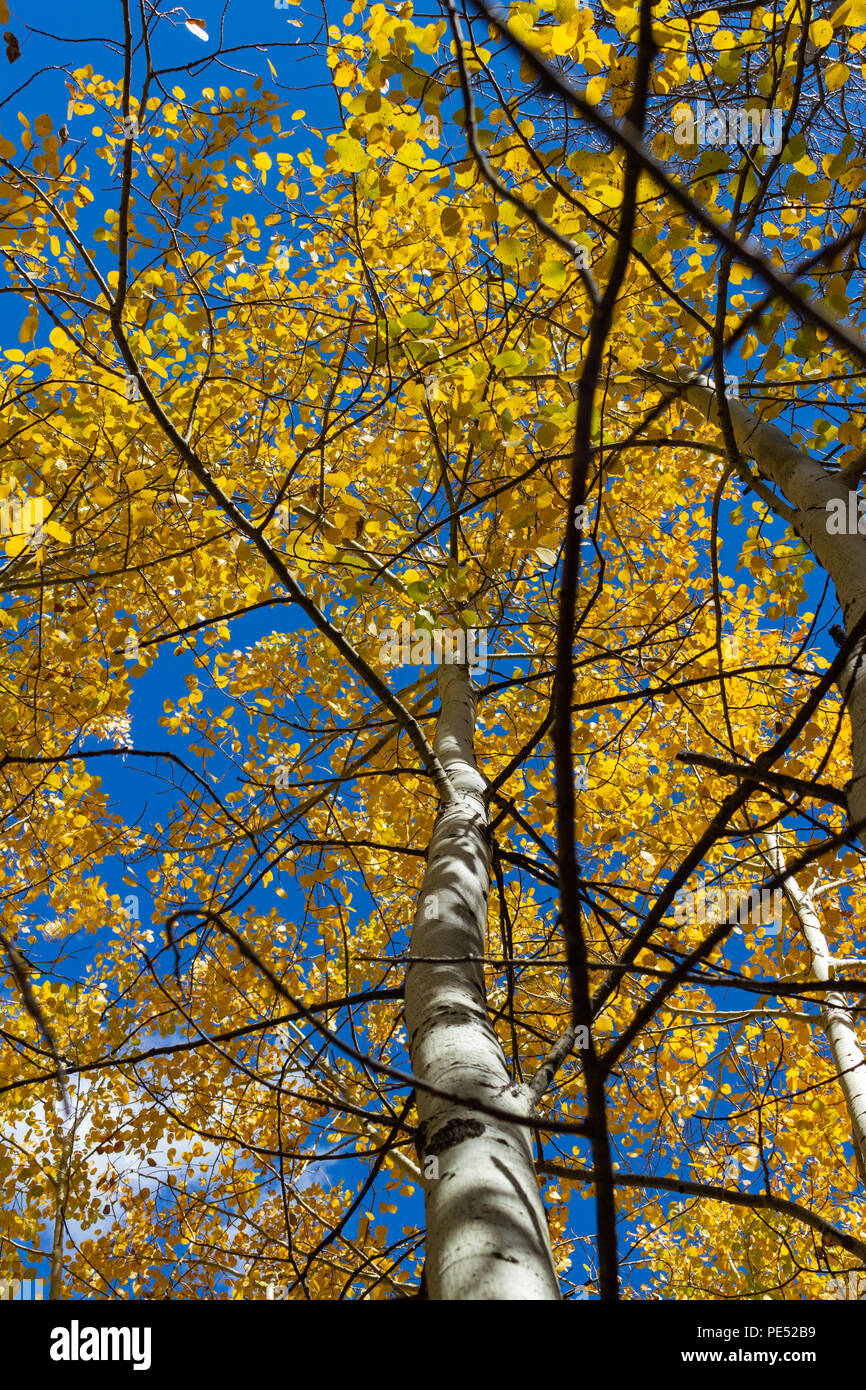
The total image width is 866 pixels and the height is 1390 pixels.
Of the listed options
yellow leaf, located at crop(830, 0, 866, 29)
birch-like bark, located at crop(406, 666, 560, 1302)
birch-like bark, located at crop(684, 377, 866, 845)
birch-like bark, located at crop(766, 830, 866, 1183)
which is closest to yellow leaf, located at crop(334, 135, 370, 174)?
yellow leaf, located at crop(830, 0, 866, 29)

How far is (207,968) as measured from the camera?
580cm

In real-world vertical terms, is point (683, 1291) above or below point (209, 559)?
below

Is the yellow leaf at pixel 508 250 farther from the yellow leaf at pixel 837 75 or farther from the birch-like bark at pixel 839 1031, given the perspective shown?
the birch-like bark at pixel 839 1031

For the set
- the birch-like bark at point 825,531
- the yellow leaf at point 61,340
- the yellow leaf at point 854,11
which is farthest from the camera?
the yellow leaf at point 61,340

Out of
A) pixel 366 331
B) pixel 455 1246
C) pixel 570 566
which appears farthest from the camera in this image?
pixel 366 331

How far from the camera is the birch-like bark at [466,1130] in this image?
1.16m

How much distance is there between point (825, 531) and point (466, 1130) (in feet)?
6.08

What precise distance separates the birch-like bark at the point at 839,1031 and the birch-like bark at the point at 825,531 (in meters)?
1.10

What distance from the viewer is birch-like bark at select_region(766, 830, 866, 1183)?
3.71 m

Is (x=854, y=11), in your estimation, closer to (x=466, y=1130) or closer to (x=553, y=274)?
(x=553, y=274)

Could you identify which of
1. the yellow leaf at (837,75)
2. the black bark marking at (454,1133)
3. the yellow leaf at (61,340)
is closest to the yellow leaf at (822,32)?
the yellow leaf at (837,75)
